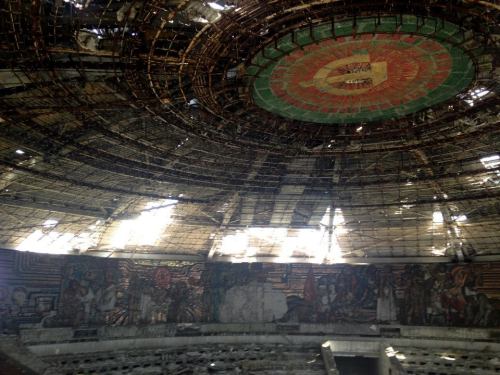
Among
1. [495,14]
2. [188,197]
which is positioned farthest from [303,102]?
[188,197]

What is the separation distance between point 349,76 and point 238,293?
774 inches

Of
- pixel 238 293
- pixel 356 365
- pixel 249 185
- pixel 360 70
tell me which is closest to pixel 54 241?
pixel 249 185

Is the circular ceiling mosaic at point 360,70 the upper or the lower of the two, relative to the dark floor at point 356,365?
upper

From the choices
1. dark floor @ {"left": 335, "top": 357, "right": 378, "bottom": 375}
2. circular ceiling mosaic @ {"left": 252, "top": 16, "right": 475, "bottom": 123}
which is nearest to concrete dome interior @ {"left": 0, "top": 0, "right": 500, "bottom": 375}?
circular ceiling mosaic @ {"left": 252, "top": 16, "right": 475, "bottom": 123}

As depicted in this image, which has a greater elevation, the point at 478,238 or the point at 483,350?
the point at 478,238

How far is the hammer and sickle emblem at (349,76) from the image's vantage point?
1209cm

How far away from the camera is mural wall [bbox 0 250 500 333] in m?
23.8

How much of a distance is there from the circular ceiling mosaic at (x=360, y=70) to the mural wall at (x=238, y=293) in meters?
16.0

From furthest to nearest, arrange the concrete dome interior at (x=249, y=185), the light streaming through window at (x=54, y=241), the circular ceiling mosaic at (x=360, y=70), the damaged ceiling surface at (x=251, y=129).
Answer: the light streaming through window at (x=54, y=241)
the circular ceiling mosaic at (x=360, y=70)
the concrete dome interior at (x=249, y=185)
the damaged ceiling surface at (x=251, y=129)

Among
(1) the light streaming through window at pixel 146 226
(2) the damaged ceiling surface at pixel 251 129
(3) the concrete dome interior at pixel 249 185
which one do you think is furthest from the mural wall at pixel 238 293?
(1) the light streaming through window at pixel 146 226

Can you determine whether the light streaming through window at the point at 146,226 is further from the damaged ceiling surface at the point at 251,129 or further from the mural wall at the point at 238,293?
the mural wall at the point at 238,293

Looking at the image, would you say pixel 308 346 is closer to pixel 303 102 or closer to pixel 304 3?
pixel 303 102

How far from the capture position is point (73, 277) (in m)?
25.1

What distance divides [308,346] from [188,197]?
12217mm
